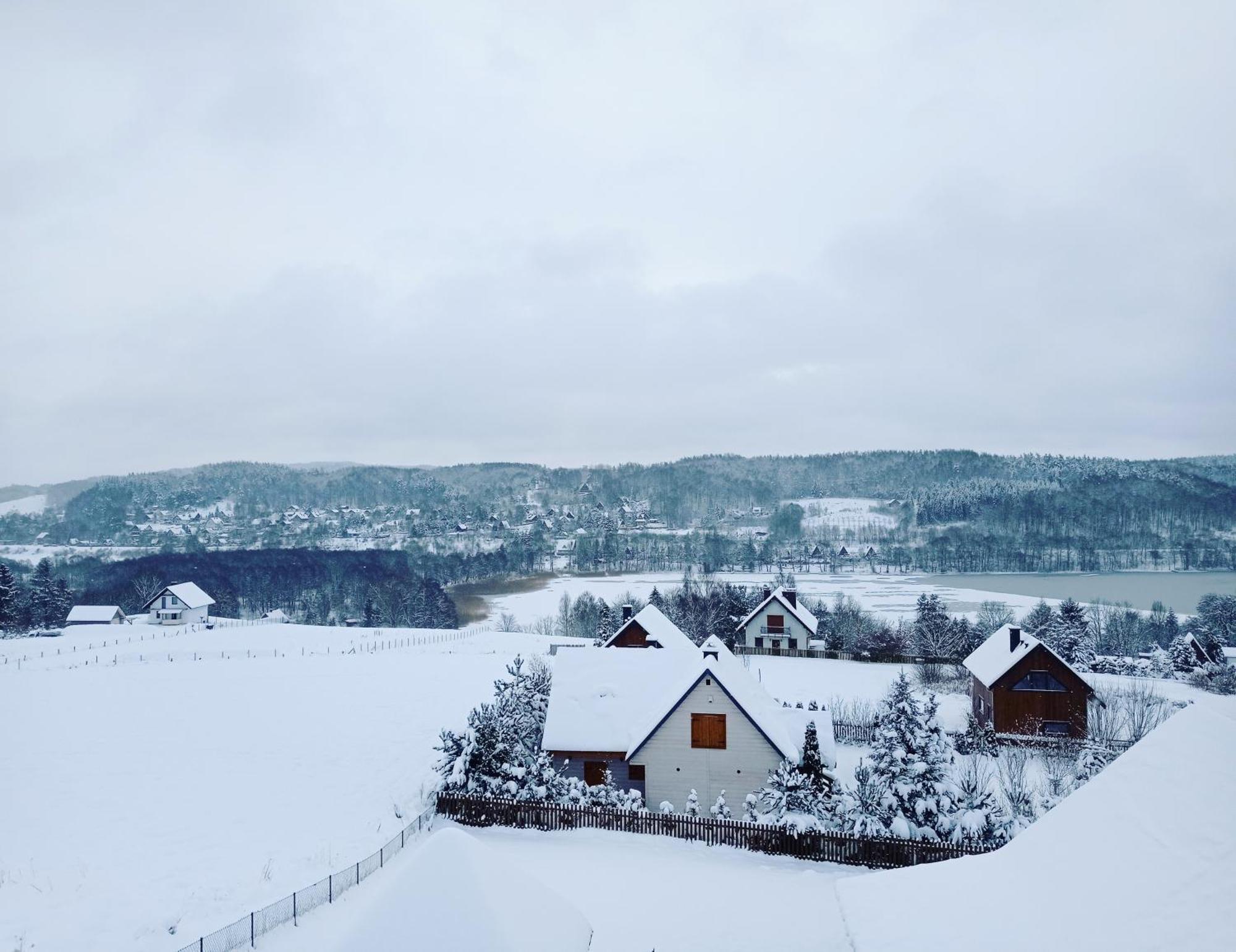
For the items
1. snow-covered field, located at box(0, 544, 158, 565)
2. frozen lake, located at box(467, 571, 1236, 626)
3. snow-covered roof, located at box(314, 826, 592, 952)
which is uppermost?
snow-covered roof, located at box(314, 826, 592, 952)

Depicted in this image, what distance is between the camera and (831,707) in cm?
3844

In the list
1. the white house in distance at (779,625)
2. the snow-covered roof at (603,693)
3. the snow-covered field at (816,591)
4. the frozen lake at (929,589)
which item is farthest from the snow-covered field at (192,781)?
the frozen lake at (929,589)

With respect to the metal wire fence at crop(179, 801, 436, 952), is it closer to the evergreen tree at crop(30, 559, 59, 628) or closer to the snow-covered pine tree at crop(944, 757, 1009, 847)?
the snow-covered pine tree at crop(944, 757, 1009, 847)

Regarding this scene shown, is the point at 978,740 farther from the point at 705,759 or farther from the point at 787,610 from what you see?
the point at 787,610

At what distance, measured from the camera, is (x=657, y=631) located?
4500 centimetres

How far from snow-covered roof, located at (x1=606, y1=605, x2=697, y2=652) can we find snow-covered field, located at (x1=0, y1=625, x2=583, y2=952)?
32.3 feet

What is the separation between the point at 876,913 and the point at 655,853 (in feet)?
31.6

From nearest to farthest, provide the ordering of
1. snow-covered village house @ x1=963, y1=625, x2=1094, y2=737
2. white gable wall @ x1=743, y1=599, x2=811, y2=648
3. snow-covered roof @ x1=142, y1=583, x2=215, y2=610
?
1. snow-covered village house @ x1=963, y1=625, x2=1094, y2=737
2. white gable wall @ x1=743, y1=599, x2=811, y2=648
3. snow-covered roof @ x1=142, y1=583, x2=215, y2=610

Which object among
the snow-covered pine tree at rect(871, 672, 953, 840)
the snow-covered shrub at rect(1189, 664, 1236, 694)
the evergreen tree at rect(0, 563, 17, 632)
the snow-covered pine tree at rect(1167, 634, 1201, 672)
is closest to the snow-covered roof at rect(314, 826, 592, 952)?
the snow-covered pine tree at rect(871, 672, 953, 840)

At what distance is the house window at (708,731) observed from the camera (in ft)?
79.3

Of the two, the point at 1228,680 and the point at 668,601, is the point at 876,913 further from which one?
the point at 668,601

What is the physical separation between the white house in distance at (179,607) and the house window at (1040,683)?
246 feet

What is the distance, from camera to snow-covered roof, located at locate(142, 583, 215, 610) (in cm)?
7569

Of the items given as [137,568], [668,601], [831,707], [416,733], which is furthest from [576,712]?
[137,568]
